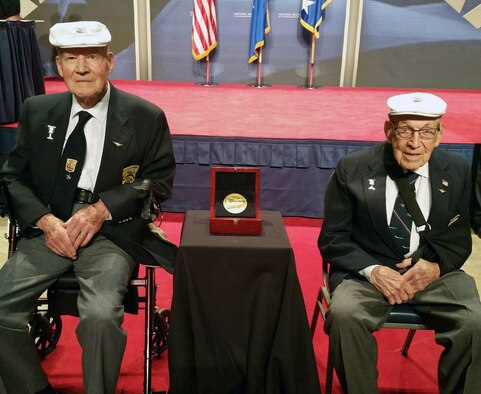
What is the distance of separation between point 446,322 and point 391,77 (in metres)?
7.80

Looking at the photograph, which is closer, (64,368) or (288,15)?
(64,368)

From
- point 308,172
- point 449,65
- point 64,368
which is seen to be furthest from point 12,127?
point 449,65

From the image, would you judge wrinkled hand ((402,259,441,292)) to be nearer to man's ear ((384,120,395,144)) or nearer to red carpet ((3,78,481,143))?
man's ear ((384,120,395,144))

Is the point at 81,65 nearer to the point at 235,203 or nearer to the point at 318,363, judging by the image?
the point at 235,203

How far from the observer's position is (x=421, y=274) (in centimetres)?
255

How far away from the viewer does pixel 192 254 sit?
2.46 metres

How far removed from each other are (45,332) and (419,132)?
2.08 metres

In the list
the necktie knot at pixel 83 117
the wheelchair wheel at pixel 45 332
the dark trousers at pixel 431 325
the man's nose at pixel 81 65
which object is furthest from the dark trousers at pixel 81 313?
the dark trousers at pixel 431 325

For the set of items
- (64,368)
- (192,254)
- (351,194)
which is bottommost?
(64,368)

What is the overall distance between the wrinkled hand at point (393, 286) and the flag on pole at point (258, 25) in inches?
287

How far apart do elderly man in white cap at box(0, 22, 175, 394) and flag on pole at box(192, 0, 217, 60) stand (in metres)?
6.72

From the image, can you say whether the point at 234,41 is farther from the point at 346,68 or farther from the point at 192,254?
the point at 192,254

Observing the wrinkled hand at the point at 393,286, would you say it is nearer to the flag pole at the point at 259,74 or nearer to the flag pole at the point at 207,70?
the flag pole at the point at 259,74

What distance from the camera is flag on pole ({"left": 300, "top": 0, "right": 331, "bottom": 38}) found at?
9.00 metres
